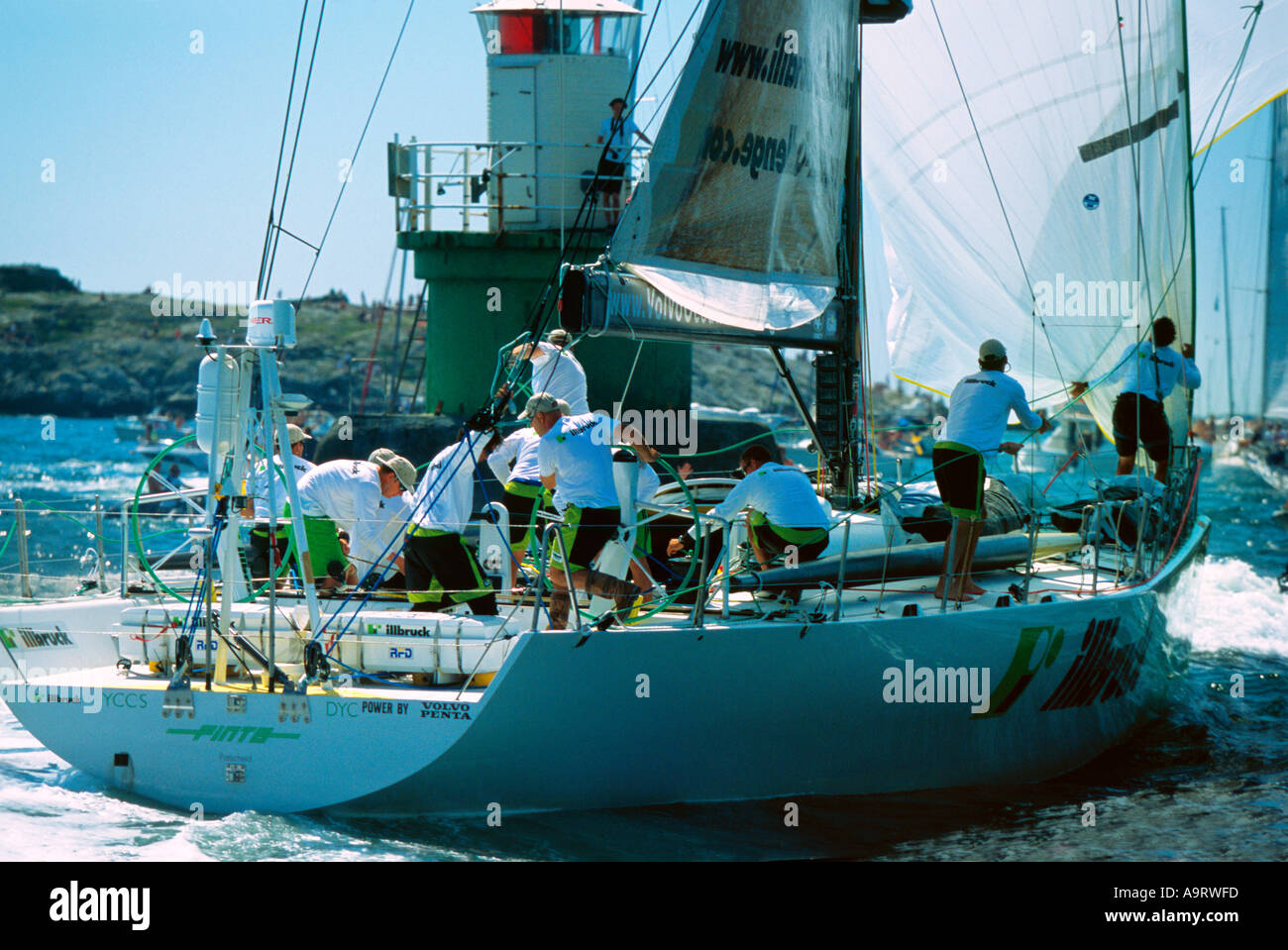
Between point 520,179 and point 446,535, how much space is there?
9112mm

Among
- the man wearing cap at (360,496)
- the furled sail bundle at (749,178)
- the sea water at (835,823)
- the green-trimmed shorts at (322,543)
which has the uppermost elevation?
the furled sail bundle at (749,178)

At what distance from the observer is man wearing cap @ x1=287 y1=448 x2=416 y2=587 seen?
931 cm

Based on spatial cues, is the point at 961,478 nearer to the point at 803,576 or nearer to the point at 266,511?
the point at 803,576

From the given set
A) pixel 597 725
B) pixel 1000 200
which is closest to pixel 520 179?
pixel 1000 200

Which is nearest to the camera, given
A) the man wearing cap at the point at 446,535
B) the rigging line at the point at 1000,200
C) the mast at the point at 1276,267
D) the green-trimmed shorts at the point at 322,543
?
the man wearing cap at the point at 446,535

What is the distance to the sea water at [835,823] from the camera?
299 inches

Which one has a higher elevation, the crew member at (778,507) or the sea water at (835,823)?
the crew member at (778,507)

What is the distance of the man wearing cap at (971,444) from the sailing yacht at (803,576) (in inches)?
10.9

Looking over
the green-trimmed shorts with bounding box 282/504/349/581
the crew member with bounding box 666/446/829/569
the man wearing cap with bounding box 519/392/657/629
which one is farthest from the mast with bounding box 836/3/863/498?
the green-trimmed shorts with bounding box 282/504/349/581

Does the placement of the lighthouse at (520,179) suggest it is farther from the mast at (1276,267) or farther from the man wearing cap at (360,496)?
the mast at (1276,267)

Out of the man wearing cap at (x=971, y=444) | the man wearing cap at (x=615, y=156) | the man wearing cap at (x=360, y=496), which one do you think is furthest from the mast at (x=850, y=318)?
the man wearing cap at (x=615, y=156)

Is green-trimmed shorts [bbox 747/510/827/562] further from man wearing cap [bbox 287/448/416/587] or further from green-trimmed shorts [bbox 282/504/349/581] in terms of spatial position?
green-trimmed shorts [bbox 282/504/349/581]
